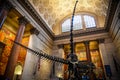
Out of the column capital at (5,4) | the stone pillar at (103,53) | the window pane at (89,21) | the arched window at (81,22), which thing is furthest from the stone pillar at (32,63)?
the window pane at (89,21)

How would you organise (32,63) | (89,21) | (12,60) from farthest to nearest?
(89,21) → (32,63) → (12,60)

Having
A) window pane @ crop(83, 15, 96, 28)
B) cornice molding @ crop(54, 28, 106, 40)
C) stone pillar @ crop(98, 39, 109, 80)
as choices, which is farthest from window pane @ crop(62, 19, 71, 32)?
stone pillar @ crop(98, 39, 109, 80)

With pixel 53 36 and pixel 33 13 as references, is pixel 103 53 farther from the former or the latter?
pixel 33 13

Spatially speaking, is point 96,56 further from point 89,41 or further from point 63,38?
point 63,38

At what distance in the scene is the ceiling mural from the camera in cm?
1202

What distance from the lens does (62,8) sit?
14.2 m

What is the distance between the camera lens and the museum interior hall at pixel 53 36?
7.98 metres

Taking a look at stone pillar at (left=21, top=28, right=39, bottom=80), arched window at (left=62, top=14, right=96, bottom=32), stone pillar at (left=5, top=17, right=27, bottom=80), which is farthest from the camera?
arched window at (left=62, top=14, right=96, bottom=32)

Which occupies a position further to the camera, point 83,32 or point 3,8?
point 83,32

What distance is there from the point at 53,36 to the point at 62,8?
400cm

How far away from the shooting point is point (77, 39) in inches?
524

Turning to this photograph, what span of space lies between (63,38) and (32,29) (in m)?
5.12

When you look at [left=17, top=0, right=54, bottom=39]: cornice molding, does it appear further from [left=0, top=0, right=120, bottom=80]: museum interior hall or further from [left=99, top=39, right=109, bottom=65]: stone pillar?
[left=99, top=39, right=109, bottom=65]: stone pillar

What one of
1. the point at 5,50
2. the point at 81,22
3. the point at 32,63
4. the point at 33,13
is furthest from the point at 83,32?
the point at 5,50
